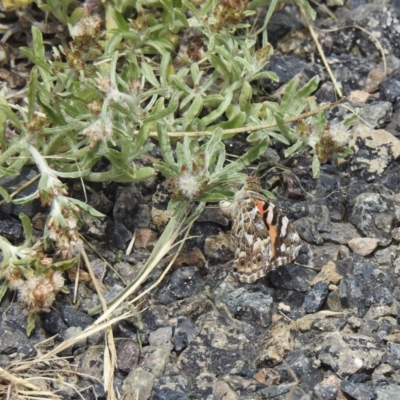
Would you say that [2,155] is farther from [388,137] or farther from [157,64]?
[388,137]

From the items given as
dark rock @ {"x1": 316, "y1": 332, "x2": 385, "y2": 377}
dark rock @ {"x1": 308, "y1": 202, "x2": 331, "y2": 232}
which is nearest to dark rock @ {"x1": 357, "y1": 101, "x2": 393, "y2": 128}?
dark rock @ {"x1": 308, "y1": 202, "x2": 331, "y2": 232}

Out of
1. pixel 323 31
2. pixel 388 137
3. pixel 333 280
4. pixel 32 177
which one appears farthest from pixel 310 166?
pixel 32 177

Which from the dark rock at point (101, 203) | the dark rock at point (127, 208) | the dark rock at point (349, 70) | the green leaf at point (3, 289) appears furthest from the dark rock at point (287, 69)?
the green leaf at point (3, 289)

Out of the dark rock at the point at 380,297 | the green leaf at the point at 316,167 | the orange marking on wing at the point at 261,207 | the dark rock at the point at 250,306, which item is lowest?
the dark rock at the point at 250,306

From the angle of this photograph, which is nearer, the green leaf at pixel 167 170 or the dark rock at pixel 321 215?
the green leaf at pixel 167 170

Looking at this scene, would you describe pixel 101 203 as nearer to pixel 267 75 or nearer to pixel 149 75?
pixel 149 75

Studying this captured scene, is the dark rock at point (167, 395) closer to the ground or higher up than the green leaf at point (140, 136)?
closer to the ground

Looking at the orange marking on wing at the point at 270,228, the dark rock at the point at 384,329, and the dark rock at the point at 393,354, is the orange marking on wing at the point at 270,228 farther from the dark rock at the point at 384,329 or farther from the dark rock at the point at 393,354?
the dark rock at the point at 393,354
